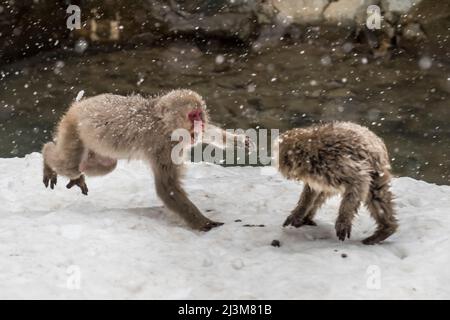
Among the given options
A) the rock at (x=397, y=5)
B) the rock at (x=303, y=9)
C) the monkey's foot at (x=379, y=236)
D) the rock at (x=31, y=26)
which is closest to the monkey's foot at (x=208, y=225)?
the monkey's foot at (x=379, y=236)

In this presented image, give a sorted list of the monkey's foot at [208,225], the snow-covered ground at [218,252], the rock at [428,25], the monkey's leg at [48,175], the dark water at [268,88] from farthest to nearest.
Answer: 1. the rock at [428,25]
2. the dark water at [268,88]
3. the monkey's leg at [48,175]
4. the monkey's foot at [208,225]
5. the snow-covered ground at [218,252]

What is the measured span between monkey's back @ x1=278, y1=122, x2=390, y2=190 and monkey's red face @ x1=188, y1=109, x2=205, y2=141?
2.38 feet

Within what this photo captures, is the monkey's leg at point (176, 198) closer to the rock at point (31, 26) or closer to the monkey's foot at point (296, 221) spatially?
the monkey's foot at point (296, 221)

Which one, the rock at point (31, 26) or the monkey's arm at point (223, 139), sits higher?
the rock at point (31, 26)

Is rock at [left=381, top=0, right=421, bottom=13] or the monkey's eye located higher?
rock at [left=381, top=0, right=421, bottom=13]

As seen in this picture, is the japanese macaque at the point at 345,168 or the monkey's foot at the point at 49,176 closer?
the japanese macaque at the point at 345,168

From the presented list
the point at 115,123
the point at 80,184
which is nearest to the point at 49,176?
the point at 80,184

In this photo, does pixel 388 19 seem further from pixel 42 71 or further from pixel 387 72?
pixel 42 71

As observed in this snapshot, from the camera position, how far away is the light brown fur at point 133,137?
16.8ft

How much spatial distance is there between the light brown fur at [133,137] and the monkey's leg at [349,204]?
45.2 inches

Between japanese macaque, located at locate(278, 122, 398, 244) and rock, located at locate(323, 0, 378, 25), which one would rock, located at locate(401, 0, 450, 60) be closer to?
rock, located at locate(323, 0, 378, 25)

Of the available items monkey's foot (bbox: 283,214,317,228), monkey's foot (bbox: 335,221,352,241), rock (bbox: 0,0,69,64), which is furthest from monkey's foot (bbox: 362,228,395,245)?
rock (bbox: 0,0,69,64)

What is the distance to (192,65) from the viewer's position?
1102cm

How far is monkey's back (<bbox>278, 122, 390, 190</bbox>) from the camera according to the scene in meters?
4.59
